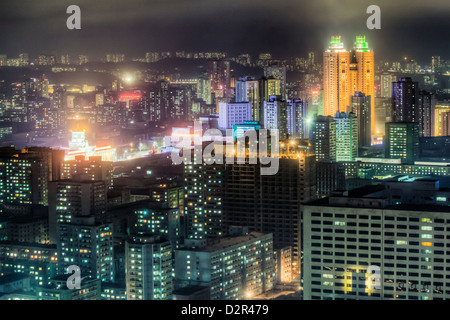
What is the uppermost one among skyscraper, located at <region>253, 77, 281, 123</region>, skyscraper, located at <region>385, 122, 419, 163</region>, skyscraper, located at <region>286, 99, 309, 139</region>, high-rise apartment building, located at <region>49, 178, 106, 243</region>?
skyscraper, located at <region>253, 77, 281, 123</region>

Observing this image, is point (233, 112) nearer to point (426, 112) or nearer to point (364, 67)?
point (364, 67)

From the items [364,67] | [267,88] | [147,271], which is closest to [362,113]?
[364,67]

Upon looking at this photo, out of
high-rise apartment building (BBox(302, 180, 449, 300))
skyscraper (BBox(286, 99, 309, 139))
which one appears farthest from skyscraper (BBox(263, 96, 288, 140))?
high-rise apartment building (BBox(302, 180, 449, 300))

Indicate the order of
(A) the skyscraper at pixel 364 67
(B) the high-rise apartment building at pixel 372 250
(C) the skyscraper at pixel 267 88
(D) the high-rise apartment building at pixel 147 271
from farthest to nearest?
(A) the skyscraper at pixel 364 67, (C) the skyscraper at pixel 267 88, (D) the high-rise apartment building at pixel 147 271, (B) the high-rise apartment building at pixel 372 250

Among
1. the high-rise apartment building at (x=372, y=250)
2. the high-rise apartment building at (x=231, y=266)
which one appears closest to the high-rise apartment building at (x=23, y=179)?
the high-rise apartment building at (x=231, y=266)

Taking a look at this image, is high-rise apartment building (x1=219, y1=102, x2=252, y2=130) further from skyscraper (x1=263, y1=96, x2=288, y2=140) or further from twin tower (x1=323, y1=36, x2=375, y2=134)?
twin tower (x1=323, y1=36, x2=375, y2=134)

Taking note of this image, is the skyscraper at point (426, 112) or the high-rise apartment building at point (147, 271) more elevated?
the skyscraper at point (426, 112)

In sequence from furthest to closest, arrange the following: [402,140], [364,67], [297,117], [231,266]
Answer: [364,67] → [297,117] → [402,140] → [231,266]

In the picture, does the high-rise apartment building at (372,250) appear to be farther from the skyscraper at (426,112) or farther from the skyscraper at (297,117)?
the skyscraper at (426,112)

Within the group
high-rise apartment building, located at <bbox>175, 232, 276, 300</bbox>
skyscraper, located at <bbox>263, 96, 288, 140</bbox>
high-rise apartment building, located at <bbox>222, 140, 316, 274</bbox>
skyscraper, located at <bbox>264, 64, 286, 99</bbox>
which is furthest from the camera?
skyscraper, located at <bbox>264, 64, 286, 99</bbox>
